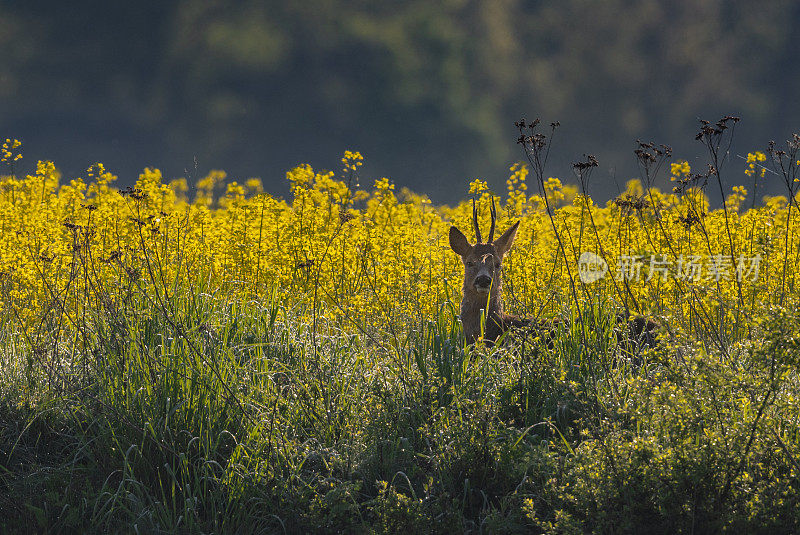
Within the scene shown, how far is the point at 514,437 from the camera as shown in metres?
4.24

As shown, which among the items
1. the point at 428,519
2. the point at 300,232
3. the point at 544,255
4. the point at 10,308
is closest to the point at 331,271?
the point at 300,232

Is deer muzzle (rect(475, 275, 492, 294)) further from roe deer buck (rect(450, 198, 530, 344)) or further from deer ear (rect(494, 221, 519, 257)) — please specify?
deer ear (rect(494, 221, 519, 257))

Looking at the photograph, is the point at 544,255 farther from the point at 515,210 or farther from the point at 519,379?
the point at 519,379

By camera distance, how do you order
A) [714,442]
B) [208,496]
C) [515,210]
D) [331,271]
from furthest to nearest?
[515,210] < [331,271] < [208,496] < [714,442]

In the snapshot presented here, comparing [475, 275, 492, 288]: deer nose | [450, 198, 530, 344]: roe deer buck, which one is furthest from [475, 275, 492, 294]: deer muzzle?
[450, 198, 530, 344]: roe deer buck

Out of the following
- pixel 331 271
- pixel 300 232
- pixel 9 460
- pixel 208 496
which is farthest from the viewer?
pixel 300 232

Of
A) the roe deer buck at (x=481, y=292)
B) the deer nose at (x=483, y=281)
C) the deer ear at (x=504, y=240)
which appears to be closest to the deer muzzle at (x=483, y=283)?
the deer nose at (x=483, y=281)

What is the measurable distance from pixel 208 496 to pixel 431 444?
1251 millimetres

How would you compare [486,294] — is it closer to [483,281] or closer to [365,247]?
[483,281]

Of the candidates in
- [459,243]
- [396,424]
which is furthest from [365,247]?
[396,424]

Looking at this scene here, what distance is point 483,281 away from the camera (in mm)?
6355

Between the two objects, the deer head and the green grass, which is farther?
the deer head

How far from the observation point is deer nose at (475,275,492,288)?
6348mm

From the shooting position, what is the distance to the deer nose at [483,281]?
20.8ft
